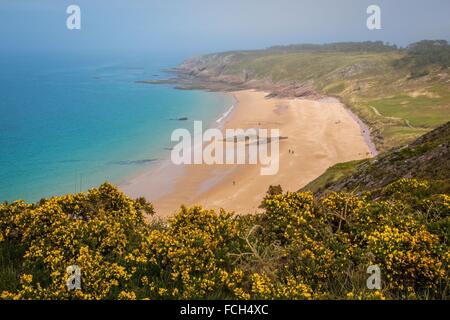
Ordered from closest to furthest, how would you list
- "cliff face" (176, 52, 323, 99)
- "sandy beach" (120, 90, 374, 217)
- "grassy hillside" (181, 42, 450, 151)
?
"sandy beach" (120, 90, 374, 217) → "grassy hillside" (181, 42, 450, 151) → "cliff face" (176, 52, 323, 99)

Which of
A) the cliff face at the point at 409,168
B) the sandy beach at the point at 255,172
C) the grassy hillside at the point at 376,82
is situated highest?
the grassy hillside at the point at 376,82

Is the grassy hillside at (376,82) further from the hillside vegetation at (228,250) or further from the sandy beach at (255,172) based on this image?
the hillside vegetation at (228,250)

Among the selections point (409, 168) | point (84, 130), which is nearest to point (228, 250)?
point (409, 168)

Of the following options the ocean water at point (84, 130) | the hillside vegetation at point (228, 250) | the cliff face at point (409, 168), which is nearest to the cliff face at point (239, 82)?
the ocean water at point (84, 130)

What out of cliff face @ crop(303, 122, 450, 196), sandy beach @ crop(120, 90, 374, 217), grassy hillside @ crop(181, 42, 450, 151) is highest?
grassy hillside @ crop(181, 42, 450, 151)

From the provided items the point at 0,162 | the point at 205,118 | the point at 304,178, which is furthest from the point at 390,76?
the point at 0,162

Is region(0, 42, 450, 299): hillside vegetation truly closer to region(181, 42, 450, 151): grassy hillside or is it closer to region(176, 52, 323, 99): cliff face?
region(181, 42, 450, 151): grassy hillside

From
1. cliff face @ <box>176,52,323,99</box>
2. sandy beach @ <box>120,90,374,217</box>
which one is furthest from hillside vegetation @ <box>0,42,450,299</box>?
cliff face @ <box>176,52,323,99</box>
